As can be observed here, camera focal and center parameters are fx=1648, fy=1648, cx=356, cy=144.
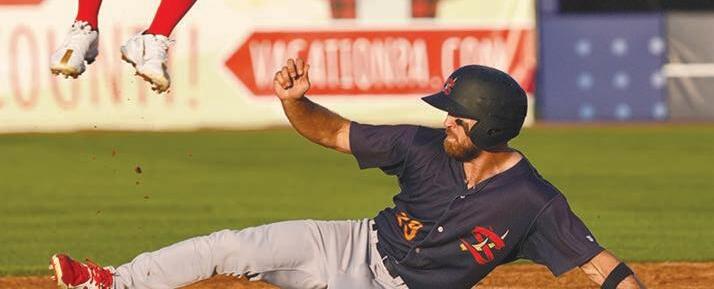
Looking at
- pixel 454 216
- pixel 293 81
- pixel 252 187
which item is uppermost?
pixel 293 81

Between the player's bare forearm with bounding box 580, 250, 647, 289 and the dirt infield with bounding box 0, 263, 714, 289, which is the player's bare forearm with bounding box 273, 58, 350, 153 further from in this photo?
the dirt infield with bounding box 0, 263, 714, 289

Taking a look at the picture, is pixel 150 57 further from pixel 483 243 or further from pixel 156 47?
pixel 483 243

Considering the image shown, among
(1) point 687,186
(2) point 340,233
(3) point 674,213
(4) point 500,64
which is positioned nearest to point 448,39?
(4) point 500,64

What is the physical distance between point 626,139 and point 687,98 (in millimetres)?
2419

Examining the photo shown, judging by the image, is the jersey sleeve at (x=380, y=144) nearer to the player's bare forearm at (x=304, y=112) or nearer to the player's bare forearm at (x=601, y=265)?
the player's bare forearm at (x=304, y=112)

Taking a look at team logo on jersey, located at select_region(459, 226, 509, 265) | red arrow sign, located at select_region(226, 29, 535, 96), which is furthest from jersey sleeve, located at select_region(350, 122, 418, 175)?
red arrow sign, located at select_region(226, 29, 535, 96)

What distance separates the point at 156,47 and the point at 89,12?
68 cm

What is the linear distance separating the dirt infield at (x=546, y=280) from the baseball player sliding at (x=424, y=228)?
309 cm

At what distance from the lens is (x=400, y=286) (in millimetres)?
8820

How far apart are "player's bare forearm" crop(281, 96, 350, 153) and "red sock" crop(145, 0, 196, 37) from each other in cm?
138

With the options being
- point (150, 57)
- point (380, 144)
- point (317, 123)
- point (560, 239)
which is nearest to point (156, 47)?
point (150, 57)

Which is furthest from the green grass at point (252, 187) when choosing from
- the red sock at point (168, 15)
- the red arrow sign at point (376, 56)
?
the red sock at point (168, 15)

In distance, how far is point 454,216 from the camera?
8.58 metres

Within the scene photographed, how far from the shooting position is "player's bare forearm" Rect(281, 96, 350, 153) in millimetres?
8547
